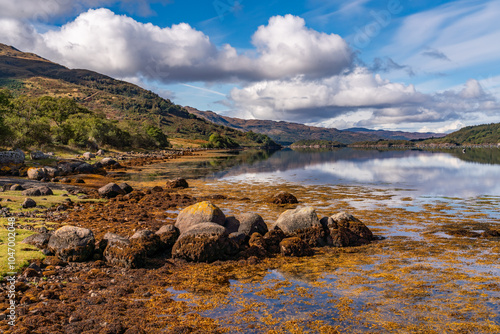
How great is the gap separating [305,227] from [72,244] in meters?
13.3

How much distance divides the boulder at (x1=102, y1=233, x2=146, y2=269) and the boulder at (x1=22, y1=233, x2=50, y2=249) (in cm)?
342

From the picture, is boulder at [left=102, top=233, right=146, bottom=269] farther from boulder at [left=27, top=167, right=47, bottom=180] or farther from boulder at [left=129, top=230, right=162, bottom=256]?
boulder at [left=27, top=167, right=47, bottom=180]

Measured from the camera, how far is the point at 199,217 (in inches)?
790

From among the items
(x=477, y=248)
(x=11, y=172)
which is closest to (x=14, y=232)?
(x=477, y=248)

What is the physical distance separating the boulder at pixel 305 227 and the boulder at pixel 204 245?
15.0 ft

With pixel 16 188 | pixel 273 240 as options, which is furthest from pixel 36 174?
pixel 273 240

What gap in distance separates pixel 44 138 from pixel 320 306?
3555 inches

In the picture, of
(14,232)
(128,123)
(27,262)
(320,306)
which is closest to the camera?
(320,306)

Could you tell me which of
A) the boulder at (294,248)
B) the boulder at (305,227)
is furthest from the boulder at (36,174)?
the boulder at (294,248)

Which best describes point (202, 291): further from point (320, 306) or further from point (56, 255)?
point (56, 255)

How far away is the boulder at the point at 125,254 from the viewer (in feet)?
50.7

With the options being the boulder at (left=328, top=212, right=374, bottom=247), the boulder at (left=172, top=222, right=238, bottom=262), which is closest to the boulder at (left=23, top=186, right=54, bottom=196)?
the boulder at (left=172, top=222, right=238, bottom=262)

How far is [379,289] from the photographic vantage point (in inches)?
524

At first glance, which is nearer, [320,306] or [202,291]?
[320,306]
